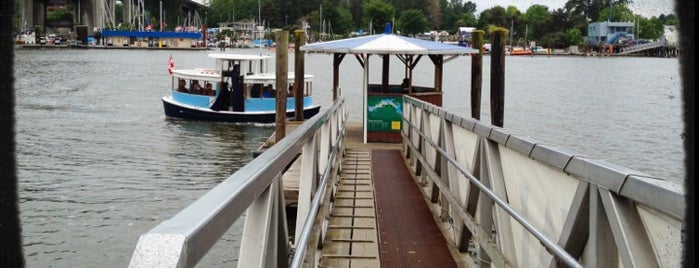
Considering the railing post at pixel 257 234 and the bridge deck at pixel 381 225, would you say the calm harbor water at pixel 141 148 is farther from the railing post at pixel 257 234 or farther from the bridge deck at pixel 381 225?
the bridge deck at pixel 381 225

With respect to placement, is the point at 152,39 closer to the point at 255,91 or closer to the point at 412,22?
the point at 412,22

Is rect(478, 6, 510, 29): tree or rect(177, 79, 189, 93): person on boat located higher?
rect(478, 6, 510, 29): tree

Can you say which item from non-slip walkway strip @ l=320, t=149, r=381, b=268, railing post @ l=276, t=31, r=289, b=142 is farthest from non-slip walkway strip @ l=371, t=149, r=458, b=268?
railing post @ l=276, t=31, r=289, b=142

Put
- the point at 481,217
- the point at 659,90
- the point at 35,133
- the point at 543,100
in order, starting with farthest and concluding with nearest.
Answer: the point at 659,90 < the point at 543,100 < the point at 35,133 < the point at 481,217

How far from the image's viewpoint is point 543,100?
57094 mm

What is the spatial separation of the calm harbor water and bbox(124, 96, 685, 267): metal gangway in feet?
0.77

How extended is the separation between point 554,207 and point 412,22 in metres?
192

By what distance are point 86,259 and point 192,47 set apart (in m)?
165

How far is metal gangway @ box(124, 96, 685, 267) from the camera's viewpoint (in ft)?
6.43

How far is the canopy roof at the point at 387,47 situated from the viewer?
1733 cm

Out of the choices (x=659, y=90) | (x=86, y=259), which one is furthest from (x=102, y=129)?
(x=659, y=90)

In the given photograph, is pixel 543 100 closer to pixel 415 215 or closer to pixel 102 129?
pixel 102 129

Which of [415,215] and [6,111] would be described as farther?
[415,215]

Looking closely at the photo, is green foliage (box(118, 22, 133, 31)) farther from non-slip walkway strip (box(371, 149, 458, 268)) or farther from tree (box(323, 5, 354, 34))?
non-slip walkway strip (box(371, 149, 458, 268))
